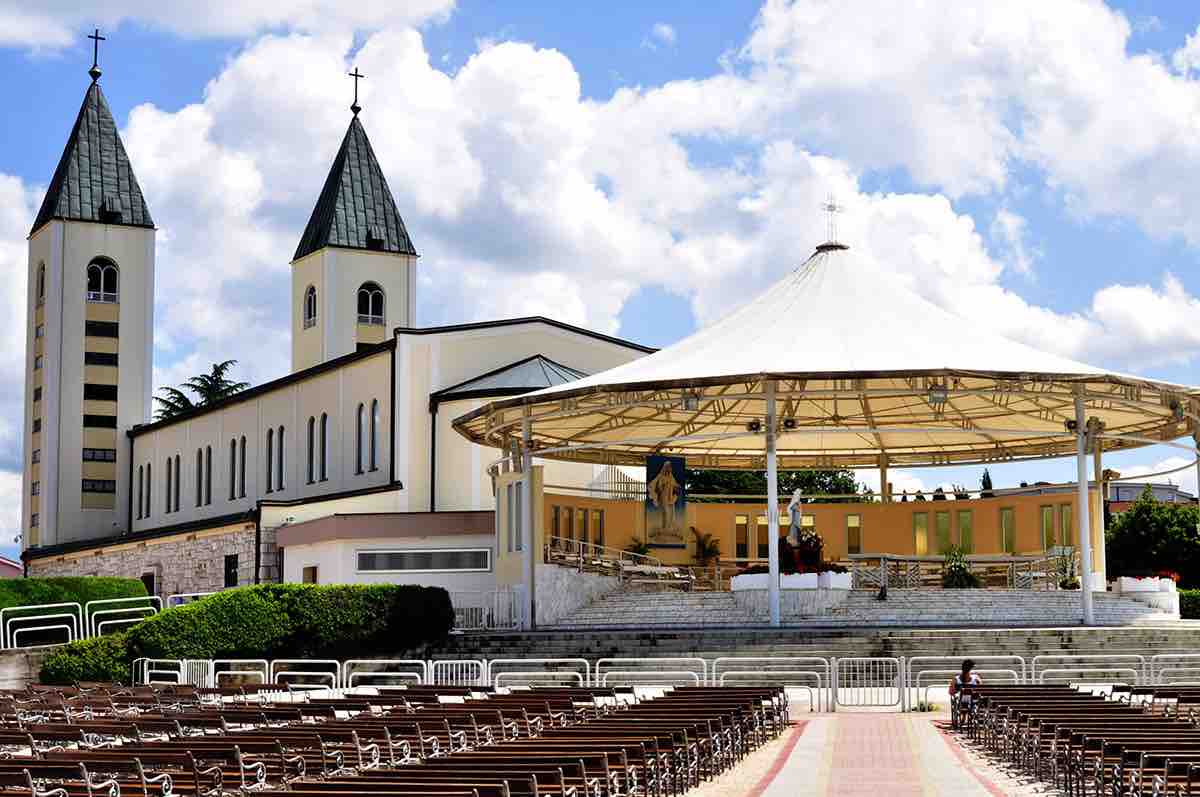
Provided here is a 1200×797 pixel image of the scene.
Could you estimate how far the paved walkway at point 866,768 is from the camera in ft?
52.9

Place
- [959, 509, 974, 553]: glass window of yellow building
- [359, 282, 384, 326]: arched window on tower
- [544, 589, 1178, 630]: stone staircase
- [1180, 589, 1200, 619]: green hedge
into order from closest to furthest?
1. [544, 589, 1178, 630]: stone staircase
2. [1180, 589, 1200, 619]: green hedge
3. [959, 509, 974, 553]: glass window of yellow building
4. [359, 282, 384, 326]: arched window on tower

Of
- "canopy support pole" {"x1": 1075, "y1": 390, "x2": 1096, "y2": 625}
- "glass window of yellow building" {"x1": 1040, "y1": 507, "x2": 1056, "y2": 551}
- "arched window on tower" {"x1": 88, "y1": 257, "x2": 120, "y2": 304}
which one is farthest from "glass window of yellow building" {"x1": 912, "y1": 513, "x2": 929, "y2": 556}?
"arched window on tower" {"x1": 88, "y1": 257, "x2": 120, "y2": 304}

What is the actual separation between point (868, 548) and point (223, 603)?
2138cm

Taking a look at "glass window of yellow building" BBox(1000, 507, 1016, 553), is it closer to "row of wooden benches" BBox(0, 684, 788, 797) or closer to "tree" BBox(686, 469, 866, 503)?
"row of wooden benches" BBox(0, 684, 788, 797)

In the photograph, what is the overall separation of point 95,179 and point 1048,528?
41.1 metres

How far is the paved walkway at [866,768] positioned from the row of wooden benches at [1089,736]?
1.42ft

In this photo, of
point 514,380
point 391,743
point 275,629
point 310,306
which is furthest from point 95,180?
point 391,743

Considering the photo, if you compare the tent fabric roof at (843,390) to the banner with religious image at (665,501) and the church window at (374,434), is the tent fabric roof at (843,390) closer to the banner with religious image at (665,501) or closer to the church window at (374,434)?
the banner with religious image at (665,501)

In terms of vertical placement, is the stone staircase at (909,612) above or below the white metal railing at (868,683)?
above

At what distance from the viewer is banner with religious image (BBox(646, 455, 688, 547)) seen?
4541 centimetres

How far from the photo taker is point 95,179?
2724 inches

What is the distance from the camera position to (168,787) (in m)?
13.0

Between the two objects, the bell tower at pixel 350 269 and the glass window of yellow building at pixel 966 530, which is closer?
the glass window of yellow building at pixel 966 530

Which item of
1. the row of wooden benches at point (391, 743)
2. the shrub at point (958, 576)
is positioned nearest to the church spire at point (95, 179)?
the shrub at point (958, 576)
